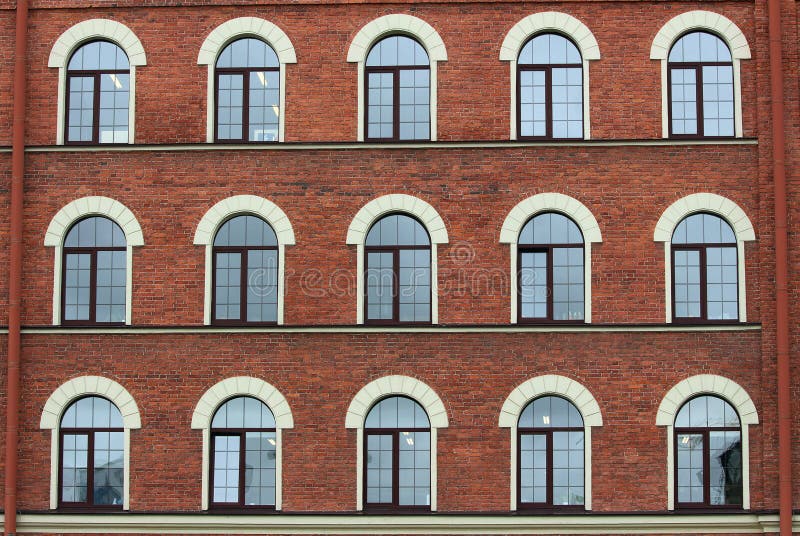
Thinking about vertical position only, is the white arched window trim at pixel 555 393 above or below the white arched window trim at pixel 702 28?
below

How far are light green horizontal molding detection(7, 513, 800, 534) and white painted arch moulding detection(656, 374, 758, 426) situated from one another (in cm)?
176

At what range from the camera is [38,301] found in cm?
2197

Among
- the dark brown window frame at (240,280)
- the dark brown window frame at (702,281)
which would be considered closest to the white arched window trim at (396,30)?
the dark brown window frame at (240,280)

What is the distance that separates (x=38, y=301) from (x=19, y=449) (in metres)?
2.72

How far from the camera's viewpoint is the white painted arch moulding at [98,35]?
22.5m

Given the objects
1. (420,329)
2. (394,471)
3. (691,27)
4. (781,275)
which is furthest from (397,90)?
(781,275)

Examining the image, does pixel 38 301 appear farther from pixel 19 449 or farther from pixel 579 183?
pixel 579 183

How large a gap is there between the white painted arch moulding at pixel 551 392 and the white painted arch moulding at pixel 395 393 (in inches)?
45.9

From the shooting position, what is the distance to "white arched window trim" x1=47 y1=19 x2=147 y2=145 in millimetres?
22500

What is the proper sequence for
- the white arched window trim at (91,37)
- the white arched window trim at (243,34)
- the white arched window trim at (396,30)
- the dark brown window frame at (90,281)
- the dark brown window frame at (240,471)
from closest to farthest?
the dark brown window frame at (240,471) < the dark brown window frame at (90,281) < the white arched window trim at (396,30) < the white arched window trim at (243,34) < the white arched window trim at (91,37)

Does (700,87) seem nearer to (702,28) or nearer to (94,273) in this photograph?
(702,28)

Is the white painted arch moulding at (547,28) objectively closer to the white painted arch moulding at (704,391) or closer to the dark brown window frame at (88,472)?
→ the white painted arch moulding at (704,391)

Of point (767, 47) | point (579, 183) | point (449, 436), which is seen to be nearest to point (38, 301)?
point (449, 436)

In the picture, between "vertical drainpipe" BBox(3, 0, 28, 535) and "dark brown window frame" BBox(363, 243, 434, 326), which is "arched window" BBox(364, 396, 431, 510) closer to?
"dark brown window frame" BBox(363, 243, 434, 326)
